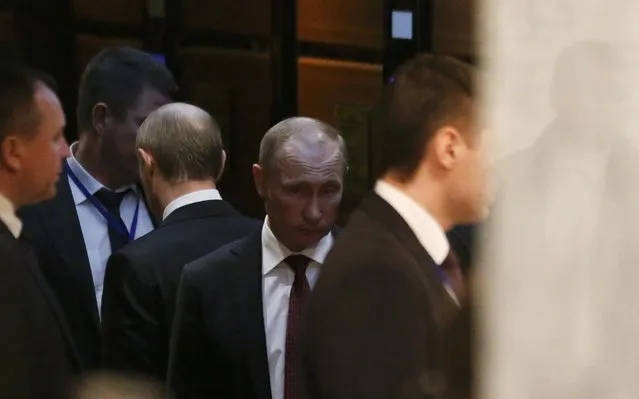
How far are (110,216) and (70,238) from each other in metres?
0.37

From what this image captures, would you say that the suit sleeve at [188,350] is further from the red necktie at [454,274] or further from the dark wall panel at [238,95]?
the dark wall panel at [238,95]

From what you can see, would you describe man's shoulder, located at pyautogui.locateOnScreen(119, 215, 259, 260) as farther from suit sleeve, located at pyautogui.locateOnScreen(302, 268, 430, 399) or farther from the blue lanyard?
suit sleeve, located at pyautogui.locateOnScreen(302, 268, 430, 399)

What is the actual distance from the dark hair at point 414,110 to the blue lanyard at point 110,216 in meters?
0.96

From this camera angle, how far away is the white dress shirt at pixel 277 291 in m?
2.11

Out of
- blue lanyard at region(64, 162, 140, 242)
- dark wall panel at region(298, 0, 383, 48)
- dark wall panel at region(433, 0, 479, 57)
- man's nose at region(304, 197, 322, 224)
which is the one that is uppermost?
dark wall panel at region(433, 0, 479, 57)

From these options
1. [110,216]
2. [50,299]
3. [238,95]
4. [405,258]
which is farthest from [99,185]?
[405,258]

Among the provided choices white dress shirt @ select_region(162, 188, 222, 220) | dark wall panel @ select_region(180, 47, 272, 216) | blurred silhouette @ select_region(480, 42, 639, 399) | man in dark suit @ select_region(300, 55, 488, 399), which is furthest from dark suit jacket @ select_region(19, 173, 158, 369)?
dark wall panel @ select_region(180, 47, 272, 216)

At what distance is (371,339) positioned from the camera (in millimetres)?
1306

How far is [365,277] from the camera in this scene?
1.34 m

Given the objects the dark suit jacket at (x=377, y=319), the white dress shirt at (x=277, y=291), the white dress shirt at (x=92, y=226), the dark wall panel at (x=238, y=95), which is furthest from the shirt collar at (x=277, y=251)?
the dark wall panel at (x=238, y=95)

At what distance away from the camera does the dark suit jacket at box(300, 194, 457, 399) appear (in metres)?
1.27

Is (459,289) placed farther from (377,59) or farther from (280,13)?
(280,13)

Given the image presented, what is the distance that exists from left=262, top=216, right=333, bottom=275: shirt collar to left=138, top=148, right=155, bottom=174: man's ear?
41 centimetres

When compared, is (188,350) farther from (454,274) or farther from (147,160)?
(454,274)
